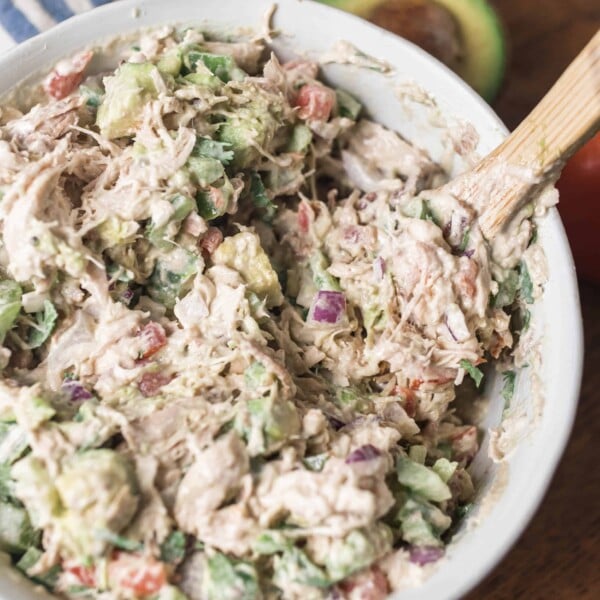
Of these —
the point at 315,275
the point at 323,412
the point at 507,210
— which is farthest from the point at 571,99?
the point at 323,412

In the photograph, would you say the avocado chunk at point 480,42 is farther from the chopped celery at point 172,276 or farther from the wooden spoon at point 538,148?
the chopped celery at point 172,276

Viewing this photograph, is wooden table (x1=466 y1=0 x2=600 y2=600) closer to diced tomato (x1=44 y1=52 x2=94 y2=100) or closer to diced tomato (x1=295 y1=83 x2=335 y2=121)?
diced tomato (x1=295 y1=83 x2=335 y2=121)

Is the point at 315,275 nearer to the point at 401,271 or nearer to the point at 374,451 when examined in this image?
the point at 401,271

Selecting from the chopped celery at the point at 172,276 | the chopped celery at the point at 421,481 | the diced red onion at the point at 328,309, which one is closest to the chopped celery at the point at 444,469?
the chopped celery at the point at 421,481

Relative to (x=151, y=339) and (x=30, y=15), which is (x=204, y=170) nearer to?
(x=151, y=339)

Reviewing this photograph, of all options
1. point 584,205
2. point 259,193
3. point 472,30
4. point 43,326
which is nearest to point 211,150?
point 259,193

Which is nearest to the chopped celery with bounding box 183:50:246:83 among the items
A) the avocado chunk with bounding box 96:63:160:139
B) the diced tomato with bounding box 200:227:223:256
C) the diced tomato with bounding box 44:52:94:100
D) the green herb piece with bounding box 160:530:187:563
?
the avocado chunk with bounding box 96:63:160:139
